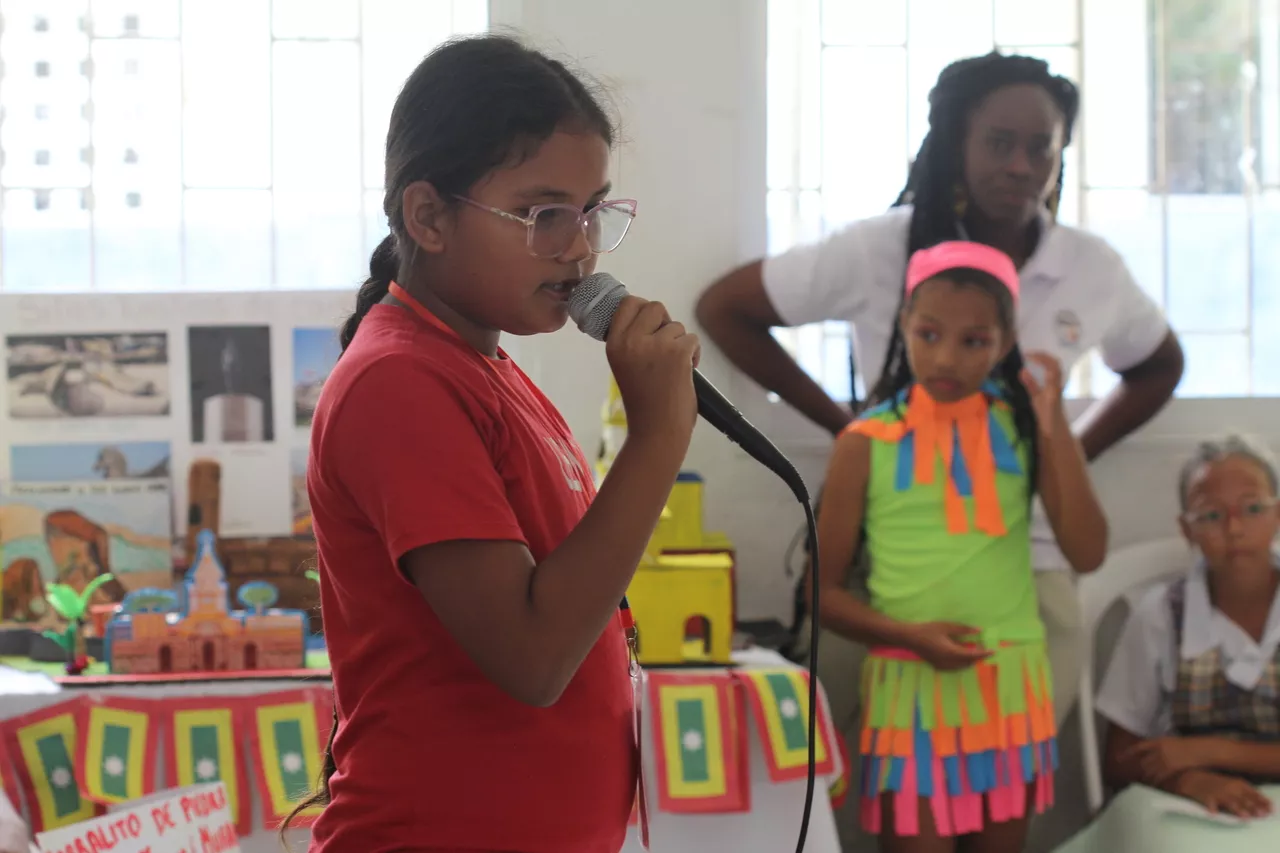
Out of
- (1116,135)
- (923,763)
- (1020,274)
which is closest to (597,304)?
(923,763)

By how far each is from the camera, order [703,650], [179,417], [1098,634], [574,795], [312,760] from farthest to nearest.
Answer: [1098,634]
[179,417]
[703,650]
[312,760]
[574,795]

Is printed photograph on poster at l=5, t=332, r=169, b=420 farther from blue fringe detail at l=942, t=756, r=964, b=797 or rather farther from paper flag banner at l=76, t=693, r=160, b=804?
blue fringe detail at l=942, t=756, r=964, b=797

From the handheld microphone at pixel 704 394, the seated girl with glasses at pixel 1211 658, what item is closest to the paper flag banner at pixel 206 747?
the handheld microphone at pixel 704 394

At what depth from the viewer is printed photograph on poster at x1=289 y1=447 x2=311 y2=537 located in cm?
240

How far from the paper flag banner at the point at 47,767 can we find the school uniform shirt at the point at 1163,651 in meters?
1.69

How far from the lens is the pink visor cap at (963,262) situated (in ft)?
6.50

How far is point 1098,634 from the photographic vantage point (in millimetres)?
2656

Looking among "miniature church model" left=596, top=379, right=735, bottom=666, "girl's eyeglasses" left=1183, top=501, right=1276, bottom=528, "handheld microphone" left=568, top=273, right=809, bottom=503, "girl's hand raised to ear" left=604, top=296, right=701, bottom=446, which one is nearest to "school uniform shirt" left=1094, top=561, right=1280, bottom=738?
"girl's eyeglasses" left=1183, top=501, right=1276, bottom=528

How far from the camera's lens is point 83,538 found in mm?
2334

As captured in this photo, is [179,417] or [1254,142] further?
[1254,142]

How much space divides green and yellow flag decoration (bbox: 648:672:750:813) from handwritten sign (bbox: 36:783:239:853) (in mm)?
596

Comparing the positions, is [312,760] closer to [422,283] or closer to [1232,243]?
[422,283]

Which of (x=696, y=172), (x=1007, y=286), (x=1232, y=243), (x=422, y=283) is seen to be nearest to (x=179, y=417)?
(x=696, y=172)

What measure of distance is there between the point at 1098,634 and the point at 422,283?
2083mm
